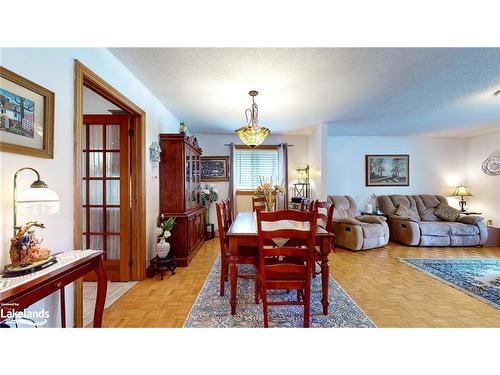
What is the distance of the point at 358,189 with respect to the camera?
5398 millimetres

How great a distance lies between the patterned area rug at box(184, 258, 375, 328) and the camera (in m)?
1.84

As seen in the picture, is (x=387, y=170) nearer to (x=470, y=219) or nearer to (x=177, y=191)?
(x=470, y=219)

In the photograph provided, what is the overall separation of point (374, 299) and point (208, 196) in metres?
3.46

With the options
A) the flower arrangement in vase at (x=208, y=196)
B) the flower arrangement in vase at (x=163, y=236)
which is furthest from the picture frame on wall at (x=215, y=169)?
the flower arrangement in vase at (x=163, y=236)

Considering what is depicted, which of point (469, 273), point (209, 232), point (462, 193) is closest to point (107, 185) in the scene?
point (209, 232)

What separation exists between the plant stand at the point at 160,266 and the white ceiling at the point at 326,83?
2.19m

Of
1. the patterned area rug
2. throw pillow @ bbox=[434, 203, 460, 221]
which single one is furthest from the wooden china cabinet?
throw pillow @ bbox=[434, 203, 460, 221]

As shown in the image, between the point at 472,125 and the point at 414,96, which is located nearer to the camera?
the point at 414,96

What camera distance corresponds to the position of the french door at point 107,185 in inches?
107

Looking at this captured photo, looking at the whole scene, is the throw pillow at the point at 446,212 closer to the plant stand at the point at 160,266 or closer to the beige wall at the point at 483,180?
the beige wall at the point at 483,180
